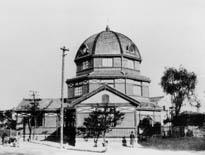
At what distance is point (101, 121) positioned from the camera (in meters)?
29.0

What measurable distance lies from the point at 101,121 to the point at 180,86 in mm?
21565

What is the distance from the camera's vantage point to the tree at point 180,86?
152 ft

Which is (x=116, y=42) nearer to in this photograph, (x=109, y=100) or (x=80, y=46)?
(x=80, y=46)

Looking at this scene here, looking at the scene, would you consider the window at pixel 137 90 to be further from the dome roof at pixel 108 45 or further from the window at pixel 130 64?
the dome roof at pixel 108 45

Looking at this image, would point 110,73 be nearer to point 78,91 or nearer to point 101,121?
point 78,91

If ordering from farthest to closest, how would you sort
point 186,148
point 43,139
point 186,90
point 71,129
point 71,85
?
point 186,90
point 71,85
point 43,139
point 71,129
point 186,148

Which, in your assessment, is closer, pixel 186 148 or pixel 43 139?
pixel 186 148

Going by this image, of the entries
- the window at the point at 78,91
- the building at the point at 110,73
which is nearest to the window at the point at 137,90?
the building at the point at 110,73

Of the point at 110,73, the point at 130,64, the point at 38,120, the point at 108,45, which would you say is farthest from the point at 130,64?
the point at 38,120

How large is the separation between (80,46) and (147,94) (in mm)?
11183

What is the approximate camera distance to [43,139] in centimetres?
3681

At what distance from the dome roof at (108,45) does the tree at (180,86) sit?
961 centimetres

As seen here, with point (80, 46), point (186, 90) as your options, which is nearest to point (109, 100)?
point (80, 46)

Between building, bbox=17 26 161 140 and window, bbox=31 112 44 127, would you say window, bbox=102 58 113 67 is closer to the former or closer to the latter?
building, bbox=17 26 161 140
